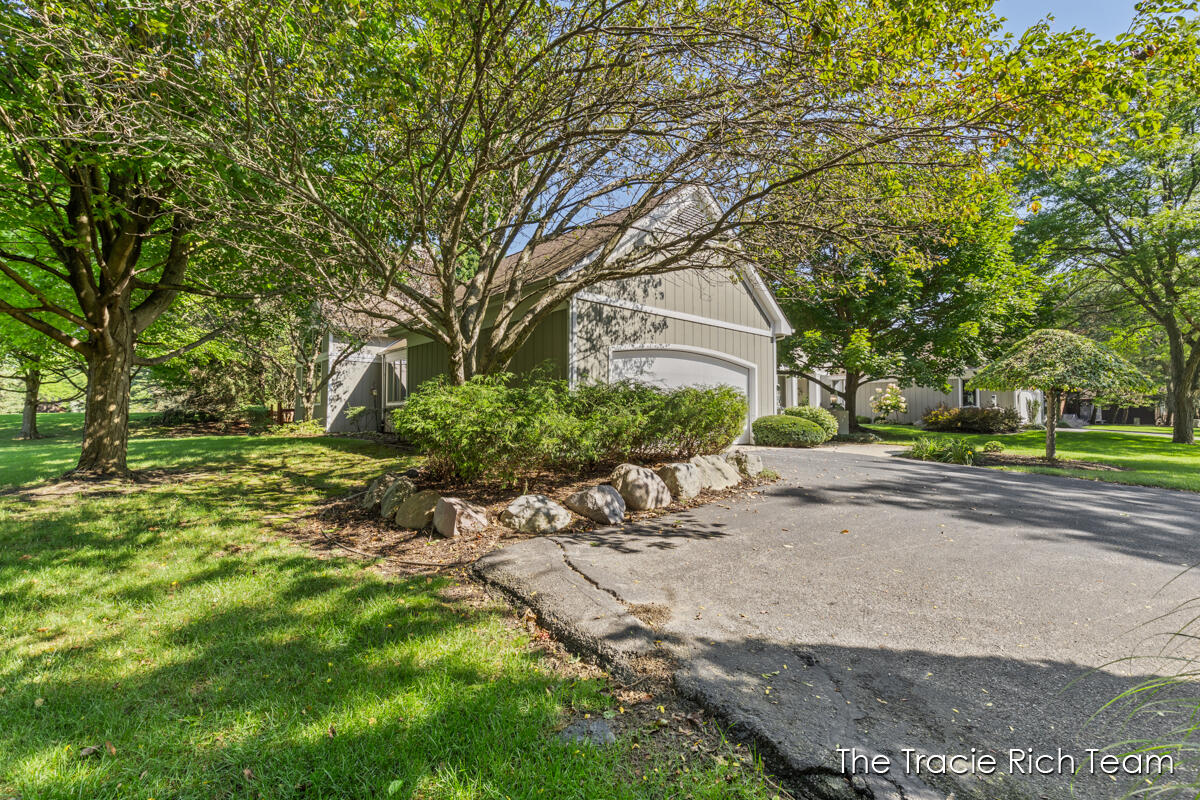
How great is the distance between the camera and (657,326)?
427 inches

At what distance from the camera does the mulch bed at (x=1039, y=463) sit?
10414mm

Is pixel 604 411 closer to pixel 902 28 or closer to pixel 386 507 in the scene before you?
pixel 386 507

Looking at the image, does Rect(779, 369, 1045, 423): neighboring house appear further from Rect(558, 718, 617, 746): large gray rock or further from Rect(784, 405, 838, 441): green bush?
Rect(558, 718, 617, 746): large gray rock

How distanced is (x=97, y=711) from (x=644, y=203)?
6.85 meters

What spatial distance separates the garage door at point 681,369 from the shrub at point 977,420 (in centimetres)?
1362

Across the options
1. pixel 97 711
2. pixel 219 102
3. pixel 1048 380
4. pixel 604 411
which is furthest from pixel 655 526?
pixel 1048 380

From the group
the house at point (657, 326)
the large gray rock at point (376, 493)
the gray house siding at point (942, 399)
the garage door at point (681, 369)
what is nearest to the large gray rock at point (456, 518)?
the large gray rock at point (376, 493)

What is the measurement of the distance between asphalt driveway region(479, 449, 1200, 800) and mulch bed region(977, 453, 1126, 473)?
4954 mm

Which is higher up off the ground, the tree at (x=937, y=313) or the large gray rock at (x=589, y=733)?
the tree at (x=937, y=313)

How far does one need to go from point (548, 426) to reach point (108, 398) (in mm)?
7414

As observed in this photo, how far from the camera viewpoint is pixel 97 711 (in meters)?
2.35

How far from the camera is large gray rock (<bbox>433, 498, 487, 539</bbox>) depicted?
502cm

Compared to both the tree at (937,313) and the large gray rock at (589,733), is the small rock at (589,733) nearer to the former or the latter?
the large gray rock at (589,733)

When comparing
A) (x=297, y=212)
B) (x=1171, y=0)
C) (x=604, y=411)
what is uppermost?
(x=1171, y=0)
